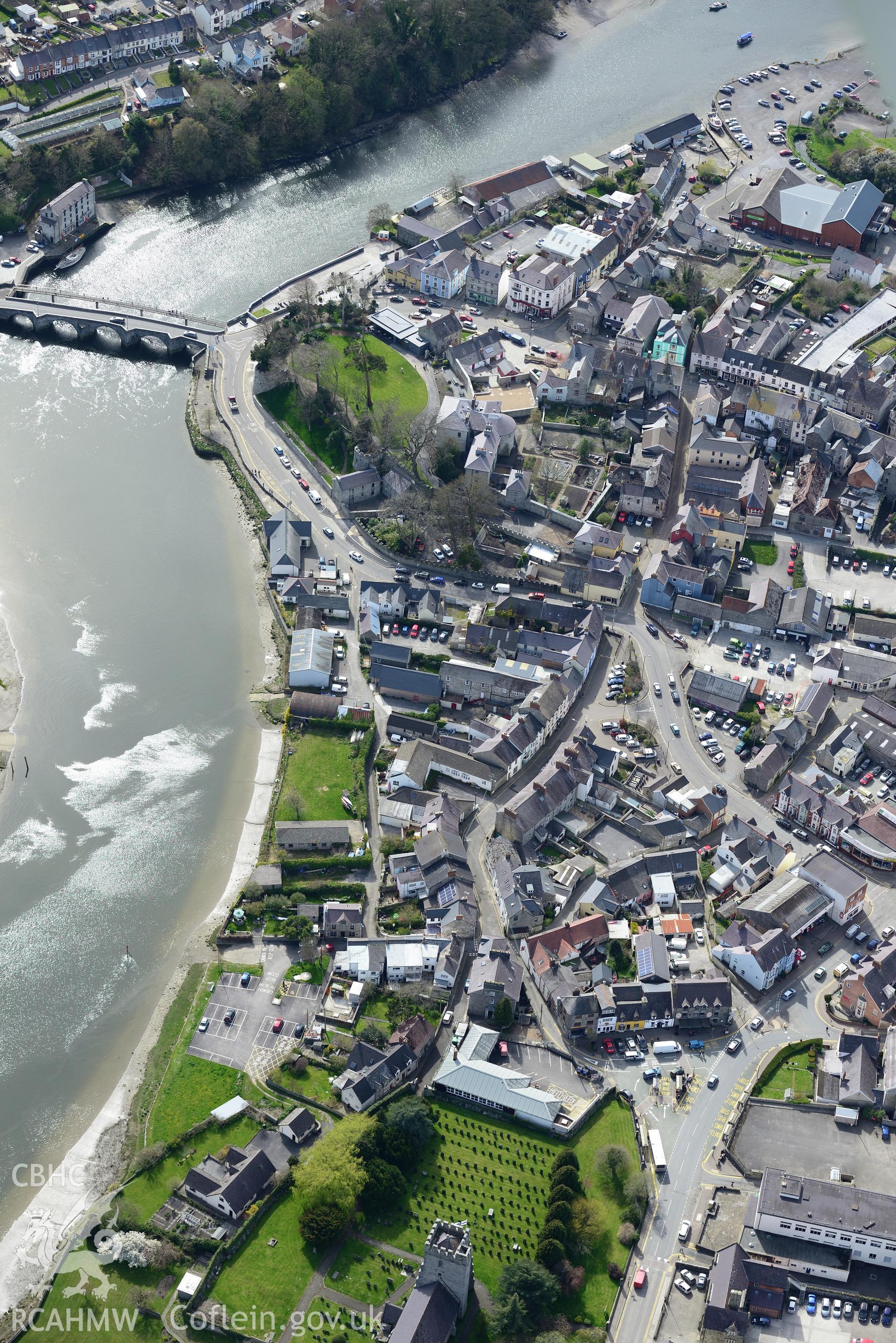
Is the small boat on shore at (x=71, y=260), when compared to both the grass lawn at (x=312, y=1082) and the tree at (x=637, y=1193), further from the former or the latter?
the tree at (x=637, y=1193)

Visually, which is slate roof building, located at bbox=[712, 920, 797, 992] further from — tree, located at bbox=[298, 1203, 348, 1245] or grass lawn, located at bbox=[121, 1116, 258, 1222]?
grass lawn, located at bbox=[121, 1116, 258, 1222]

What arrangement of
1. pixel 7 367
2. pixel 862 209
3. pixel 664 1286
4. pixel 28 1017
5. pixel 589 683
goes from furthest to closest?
pixel 862 209, pixel 7 367, pixel 589 683, pixel 28 1017, pixel 664 1286

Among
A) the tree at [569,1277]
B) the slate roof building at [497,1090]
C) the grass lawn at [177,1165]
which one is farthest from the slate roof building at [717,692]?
the grass lawn at [177,1165]

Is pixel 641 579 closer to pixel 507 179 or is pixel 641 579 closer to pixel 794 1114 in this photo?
pixel 794 1114

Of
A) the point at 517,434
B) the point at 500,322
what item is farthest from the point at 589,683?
the point at 500,322

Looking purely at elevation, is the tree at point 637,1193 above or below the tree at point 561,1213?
below

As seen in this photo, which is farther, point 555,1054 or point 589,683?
point 589,683
